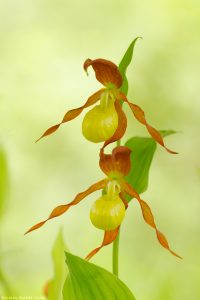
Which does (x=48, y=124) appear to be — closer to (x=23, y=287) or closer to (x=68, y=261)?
(x=23, y=287)

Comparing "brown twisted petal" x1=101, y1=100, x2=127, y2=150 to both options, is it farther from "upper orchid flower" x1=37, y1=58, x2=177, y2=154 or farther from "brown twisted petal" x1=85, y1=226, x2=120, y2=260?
"brown twisted petal" x1=85, y1=226, x2=120, y2=260

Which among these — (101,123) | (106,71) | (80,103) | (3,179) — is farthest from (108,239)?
(80,103)

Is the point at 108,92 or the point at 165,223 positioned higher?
the point at 108,92

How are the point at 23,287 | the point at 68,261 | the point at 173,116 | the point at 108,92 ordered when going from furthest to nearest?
the point at 173,116 → the point at 23,287 → the point at 108,92 → the point at 68,261

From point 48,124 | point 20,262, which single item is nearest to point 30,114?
point 48,124

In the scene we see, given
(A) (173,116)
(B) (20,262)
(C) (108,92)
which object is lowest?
(B) (20,262)

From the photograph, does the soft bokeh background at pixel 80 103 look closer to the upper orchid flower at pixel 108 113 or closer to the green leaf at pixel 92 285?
the upper orchid flower at pixel 108 113

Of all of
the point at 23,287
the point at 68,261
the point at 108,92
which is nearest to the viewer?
the point at 68,261

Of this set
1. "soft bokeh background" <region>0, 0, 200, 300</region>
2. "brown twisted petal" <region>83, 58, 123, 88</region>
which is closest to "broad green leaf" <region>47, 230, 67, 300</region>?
"brown twisted petal" <region>83, 58, 123, 88</region>
